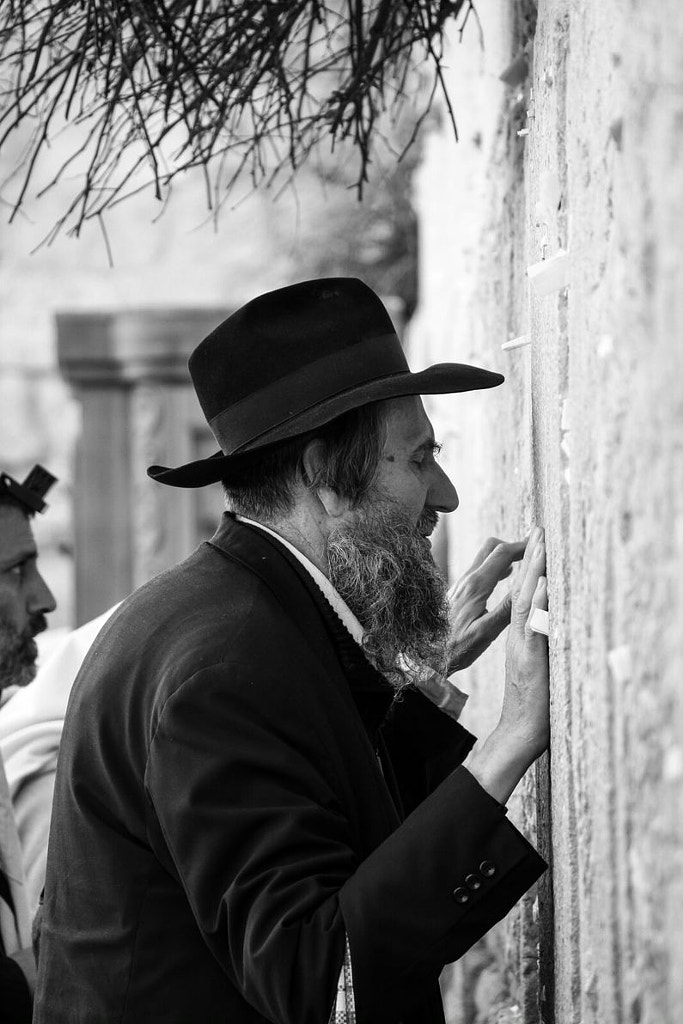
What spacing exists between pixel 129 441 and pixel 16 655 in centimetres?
375

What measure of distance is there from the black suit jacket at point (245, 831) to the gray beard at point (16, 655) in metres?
1.77

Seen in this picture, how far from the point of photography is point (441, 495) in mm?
2104

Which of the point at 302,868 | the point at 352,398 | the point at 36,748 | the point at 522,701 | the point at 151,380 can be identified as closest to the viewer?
the point at 302,868

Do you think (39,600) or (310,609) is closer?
(310,609)

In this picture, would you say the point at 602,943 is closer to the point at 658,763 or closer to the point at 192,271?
the point at 658,763

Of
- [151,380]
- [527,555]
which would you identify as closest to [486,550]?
[527,555]

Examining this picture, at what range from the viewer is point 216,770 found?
160 cm

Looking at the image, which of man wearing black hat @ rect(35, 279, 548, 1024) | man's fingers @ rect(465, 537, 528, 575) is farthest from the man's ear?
man's fingers @ rect(465, 537, 528, 575)

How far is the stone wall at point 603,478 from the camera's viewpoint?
1.08 metres

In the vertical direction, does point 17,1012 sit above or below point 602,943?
below

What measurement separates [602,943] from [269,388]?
38.9 inches

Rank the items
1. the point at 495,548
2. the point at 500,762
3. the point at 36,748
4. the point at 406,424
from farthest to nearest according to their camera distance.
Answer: the point at 36,748 < the point at 495,548 < the point at 406,424 < the point at 500,762

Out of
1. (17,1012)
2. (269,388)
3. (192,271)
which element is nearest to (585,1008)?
(269,388)

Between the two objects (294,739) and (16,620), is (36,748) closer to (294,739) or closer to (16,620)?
(16,620)
